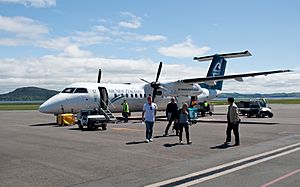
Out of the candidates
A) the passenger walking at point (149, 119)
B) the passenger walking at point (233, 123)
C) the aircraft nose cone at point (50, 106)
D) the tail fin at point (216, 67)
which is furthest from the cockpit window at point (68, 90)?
the tail fin at point (216, 67)

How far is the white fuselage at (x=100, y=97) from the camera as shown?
22.8 metres

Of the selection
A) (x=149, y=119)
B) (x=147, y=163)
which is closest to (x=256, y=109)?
(x=149, y=119)

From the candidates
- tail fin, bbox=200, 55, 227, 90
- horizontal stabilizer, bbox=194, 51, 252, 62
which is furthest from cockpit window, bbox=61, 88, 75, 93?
Result: horizontal stabilizer, bbox=194, 51, 252, 62

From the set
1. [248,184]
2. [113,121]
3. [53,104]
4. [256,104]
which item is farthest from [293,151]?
[256,104]

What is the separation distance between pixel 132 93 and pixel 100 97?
3.97m

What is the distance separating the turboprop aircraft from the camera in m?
23.1

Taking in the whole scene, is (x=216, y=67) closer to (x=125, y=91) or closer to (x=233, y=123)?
(x=125, y=91)

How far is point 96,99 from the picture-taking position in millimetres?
24766

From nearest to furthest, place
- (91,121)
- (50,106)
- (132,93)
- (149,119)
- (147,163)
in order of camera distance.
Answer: (147,163), (149,119), (91,121), (50,106), (132,93)

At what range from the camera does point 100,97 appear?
82.8 ft

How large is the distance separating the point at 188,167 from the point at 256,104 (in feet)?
84.9

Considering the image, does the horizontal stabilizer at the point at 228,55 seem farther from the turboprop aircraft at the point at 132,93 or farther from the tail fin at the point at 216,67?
the tail fin at the point at 216,67

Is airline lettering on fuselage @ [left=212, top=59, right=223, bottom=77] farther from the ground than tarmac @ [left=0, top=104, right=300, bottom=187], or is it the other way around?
airline lettering on fuselage @ [left=212, top=59, right=223, bottom=77]

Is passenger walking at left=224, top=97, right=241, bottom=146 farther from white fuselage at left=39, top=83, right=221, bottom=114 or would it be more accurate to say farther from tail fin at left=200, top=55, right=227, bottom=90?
tail fin at left=200, top=55, right=227, bottom=90
